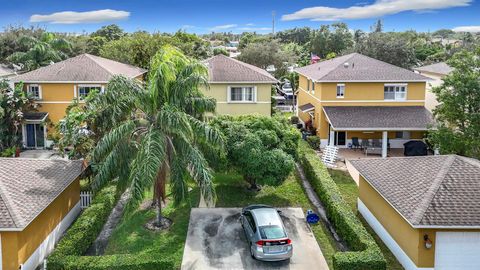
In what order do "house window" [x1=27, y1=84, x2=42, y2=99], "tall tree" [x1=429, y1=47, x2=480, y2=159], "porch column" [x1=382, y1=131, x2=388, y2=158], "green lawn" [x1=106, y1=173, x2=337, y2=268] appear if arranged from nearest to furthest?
"green lawn" [x1=106, y1=173, x2=337, y2=268], "tall tree" [x1=429, y1=47, x2=480, y2=159], "porch column" [x1=382, y1=131, x2=388, y2=158], "house window" [x1=27, y1=84, x2=42, y2=99]

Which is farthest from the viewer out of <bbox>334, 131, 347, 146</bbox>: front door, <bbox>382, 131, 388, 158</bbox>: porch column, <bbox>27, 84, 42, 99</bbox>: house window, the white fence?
<bbox>334, 131, 347, 146</bbox>: front door

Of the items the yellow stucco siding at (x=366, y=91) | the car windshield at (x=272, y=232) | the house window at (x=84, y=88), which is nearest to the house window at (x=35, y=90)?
the house window at (x=84, y=88)

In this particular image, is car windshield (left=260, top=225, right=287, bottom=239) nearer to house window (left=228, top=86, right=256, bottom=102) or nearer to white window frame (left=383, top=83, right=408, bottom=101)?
house window (left=228, top=86, right=256, bottom=102)

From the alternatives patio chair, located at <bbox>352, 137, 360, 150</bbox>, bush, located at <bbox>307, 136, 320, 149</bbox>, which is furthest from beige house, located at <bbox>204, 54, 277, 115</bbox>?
patio chair, located at <bbox>352, 137, 360, 150</bbox>

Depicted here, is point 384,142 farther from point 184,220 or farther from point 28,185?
point 28,185

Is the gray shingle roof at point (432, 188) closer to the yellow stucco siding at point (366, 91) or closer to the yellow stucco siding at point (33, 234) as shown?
the yellow stucco siding at point (33, 234)

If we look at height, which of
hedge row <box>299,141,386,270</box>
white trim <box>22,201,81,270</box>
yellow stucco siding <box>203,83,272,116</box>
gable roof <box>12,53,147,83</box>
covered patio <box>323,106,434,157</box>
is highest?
gable roof <box>12,53,147,83</box>
